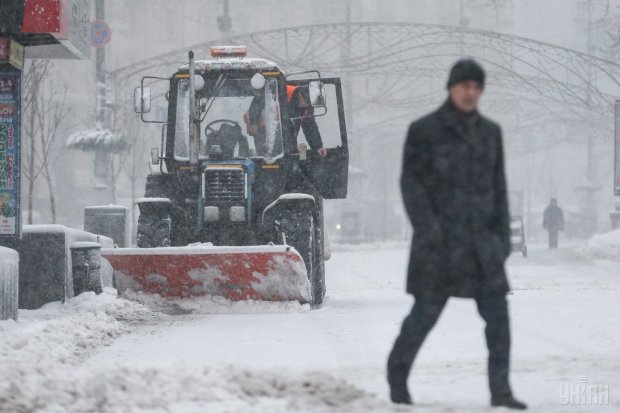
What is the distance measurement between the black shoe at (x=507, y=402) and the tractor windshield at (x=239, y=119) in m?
7.27

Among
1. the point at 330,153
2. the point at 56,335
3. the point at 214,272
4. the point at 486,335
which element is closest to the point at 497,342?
the point at 486,335

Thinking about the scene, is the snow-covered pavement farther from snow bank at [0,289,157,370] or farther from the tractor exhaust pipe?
the tractor exhaust pipe

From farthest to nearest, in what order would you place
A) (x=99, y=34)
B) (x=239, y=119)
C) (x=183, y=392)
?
(x=99, y=34), (x=239, y=119), (x=183, y=392)

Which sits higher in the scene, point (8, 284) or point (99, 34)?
point (99, 34)

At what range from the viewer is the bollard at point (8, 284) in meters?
9.52

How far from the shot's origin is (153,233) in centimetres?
1195

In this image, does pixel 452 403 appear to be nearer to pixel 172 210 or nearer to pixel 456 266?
pixel 456 266

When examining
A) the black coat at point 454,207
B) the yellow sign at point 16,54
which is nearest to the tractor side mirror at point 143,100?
the yellow sign at point 16,54

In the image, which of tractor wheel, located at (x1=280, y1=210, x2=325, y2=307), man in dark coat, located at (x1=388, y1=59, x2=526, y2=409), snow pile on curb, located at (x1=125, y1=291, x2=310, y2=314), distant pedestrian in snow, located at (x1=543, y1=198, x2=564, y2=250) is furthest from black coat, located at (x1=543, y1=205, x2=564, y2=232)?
man in dark coat, located at (x1=388, y1=59, x2=526, y2=409)

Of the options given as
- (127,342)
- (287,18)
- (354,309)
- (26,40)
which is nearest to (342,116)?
(354,309)

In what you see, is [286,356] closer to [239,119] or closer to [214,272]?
[214,272]

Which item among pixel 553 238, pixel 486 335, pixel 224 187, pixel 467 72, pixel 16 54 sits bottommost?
pixel 553 238

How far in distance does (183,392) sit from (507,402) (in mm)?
1668

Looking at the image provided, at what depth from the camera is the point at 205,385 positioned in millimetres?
5777
